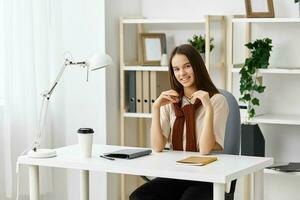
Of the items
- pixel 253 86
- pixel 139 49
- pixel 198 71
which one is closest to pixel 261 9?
pixel 253 86

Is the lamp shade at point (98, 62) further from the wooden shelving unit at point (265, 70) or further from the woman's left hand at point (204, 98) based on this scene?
the wooden shelving unit at point (265, 70)

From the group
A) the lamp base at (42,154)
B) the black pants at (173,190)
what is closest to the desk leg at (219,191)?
the black pants at (173,190)

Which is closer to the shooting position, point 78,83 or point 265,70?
point 265,70

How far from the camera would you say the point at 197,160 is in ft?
10.2

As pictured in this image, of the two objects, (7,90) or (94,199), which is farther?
(94,199)

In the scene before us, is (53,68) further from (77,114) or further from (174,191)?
(174,191)

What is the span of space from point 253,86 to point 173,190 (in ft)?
3.81

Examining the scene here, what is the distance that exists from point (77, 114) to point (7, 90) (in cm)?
63

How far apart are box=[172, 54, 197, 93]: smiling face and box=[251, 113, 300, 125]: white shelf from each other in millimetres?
1006

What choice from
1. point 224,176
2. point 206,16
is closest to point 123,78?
point 206,16

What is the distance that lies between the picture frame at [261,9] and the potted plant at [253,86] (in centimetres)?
17

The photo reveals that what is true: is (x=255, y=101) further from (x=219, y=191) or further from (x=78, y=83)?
(x=219, y=191)

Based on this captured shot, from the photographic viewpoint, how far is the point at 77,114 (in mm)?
4773

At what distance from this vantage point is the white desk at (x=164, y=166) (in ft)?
9.39
